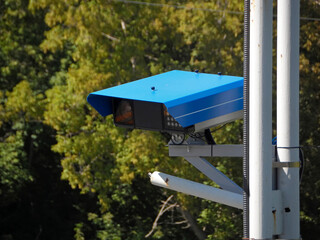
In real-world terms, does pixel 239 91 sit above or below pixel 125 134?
below

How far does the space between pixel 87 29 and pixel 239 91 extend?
13.2 meters

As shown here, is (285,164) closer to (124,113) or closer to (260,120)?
(260,120)

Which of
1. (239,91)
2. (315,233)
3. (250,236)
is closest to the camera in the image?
(250,236)

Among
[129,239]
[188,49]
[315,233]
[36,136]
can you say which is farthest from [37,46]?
[315,233]

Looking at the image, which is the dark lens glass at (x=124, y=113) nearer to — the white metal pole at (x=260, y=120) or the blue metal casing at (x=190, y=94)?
the blue metal casing at (x=190, y=94)

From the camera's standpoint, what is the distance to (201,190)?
5211 millimetres

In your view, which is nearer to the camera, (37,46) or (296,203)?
(296,203)

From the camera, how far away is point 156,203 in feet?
76.3

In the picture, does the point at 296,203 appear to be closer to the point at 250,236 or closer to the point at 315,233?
the point at 250,236

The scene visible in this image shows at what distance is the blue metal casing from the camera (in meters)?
5.16

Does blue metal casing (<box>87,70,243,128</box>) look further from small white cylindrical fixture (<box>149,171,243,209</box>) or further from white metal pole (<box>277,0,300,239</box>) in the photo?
white metal pole (<box>277,0,300,239</box>)

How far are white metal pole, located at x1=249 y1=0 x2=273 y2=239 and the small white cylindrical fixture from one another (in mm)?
611

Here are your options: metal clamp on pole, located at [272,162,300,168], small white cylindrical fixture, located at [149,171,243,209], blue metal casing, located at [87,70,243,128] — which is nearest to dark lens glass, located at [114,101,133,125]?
blue metal casing, located at [87,70,243,128]

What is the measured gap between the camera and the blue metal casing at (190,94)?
5.16 meters
